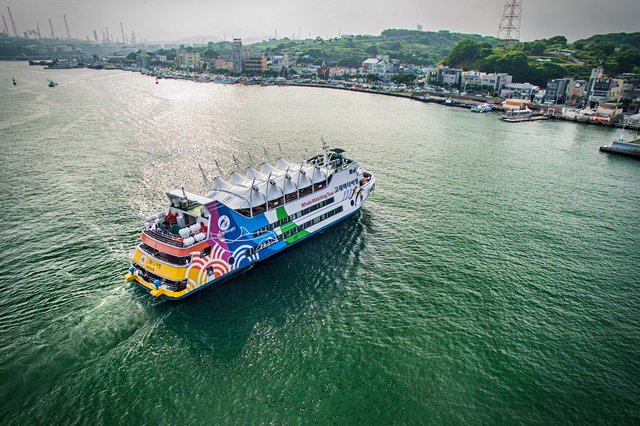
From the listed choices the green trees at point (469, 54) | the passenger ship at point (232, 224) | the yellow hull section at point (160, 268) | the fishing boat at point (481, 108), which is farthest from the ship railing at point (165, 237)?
the green trees at point (469, 54)

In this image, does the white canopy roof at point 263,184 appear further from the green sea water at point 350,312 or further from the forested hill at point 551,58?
the forested hill at point 551,58

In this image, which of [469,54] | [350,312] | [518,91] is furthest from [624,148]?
[469,54]

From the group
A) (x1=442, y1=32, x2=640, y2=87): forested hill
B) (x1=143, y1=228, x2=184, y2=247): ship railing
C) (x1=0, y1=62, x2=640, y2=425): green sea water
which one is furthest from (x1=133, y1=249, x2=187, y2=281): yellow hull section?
(x1=442, y1=32, x2=640, y2=87): forested hill

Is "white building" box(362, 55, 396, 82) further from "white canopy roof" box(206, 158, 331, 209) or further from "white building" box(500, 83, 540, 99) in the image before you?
"white canopy roof" box(206, 158, 331, 209)

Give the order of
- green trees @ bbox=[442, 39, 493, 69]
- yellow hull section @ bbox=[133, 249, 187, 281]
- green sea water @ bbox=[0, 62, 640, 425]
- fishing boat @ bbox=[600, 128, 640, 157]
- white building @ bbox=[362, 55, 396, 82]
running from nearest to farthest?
green sea water @ bbox=[0, 62, 640, 425], yellow hull section @ bbox=[133, 249, 187, 281], fishing boat @ bbox=[600, 128, 640, 157], green trees @ bbox=[442, 39, 493, 69], white building @ bbox=[362, 55, 396, 82]

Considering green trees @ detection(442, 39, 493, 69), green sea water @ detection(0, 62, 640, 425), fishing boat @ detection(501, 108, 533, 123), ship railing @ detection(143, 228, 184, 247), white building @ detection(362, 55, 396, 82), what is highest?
green trees @ detection(442, 39, 493, 69)

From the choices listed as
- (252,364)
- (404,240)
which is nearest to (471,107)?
(404,240)

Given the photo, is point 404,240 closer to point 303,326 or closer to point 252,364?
point 303,326
